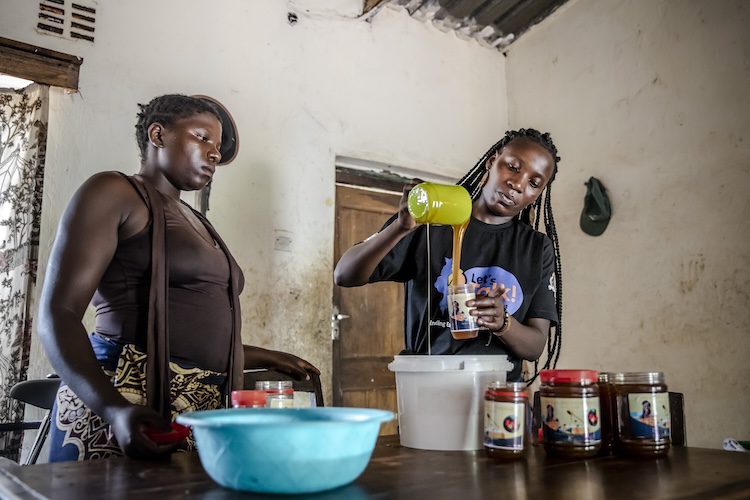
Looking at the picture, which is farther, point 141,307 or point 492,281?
point 492,281

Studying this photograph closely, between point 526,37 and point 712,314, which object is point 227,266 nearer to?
point 712,314

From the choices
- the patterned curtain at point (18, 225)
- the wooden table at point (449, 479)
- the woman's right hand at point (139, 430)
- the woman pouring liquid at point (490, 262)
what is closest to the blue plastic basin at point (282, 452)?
the wooden table at point (449, 479)

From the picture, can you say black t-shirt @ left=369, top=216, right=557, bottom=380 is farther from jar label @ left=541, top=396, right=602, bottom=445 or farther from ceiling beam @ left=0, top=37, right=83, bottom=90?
ceiling beam @ left=0, top=37, right=83, bottom=90

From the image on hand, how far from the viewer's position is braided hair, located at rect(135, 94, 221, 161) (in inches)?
61.5

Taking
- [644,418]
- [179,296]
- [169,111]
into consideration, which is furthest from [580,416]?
[169,111]

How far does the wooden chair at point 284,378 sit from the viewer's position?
166cm

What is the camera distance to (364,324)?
369cm

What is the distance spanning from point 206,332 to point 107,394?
0.99 feet

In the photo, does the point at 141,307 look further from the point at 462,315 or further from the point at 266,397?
the point at 462,315

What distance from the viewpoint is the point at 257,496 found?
0.78 m

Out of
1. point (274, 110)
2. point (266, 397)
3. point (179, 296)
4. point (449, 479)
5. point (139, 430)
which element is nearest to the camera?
point (449, 479)

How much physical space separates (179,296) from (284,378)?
534mm

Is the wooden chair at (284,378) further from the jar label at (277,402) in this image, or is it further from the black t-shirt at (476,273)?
the jar label at (277,402)

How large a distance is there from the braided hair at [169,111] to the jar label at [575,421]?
1.12 metres
